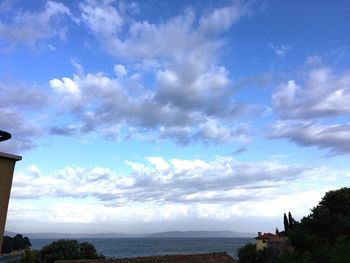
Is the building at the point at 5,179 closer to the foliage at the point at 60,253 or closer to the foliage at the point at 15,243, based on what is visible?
the foliage at the point at 60,253

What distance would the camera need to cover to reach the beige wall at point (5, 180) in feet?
15.3

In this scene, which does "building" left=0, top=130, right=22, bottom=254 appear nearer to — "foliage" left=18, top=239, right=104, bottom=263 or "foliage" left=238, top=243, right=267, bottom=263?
"foliage" left=18, top=239, right=104, bottom=263

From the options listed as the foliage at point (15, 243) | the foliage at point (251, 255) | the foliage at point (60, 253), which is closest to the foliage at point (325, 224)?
the foliage at point (251, 255)

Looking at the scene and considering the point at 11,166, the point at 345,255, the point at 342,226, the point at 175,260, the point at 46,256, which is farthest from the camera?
the point at 46,256

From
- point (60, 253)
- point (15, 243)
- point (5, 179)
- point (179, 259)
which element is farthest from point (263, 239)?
point (5, 179)

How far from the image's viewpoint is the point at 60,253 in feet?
129

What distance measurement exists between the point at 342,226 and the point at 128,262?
18.4 metres

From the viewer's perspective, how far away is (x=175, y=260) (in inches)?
1243

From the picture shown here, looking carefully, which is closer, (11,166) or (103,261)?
(11,166)

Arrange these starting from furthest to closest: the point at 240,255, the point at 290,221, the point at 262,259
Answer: the point at 290,221, the point at 240,255, the point at 262,259

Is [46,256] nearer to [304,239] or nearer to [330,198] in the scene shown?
[304,239]

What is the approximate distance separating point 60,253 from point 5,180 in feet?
123

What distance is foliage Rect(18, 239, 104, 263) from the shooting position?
37953 mm

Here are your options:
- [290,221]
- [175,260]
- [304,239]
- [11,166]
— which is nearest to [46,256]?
[175,260]
